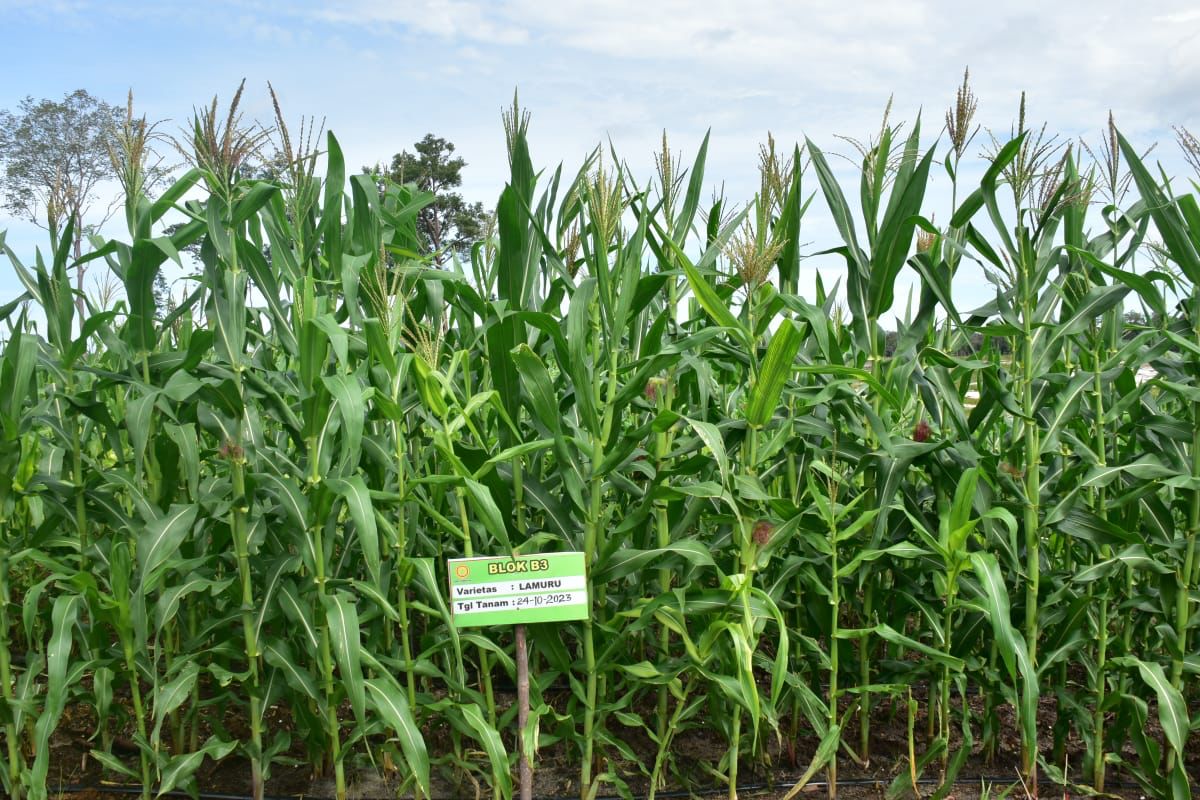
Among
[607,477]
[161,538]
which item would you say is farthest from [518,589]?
[161,538]

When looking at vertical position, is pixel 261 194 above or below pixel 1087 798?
above

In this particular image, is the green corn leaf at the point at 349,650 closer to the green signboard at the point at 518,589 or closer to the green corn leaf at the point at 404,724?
the green corn leaf at the point at 404,724

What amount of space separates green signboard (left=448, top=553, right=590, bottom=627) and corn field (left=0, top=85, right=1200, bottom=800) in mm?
89

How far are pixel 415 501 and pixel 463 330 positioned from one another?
913 mm

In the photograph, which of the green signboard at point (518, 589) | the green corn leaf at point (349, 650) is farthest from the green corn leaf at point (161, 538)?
the green signboard at point (518, 589)

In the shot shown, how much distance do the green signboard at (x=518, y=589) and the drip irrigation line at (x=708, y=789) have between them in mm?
913

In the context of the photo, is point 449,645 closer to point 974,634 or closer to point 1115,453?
point 974,634

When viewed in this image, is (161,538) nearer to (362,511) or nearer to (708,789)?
(362,511)

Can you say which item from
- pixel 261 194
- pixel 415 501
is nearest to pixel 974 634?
pixel 415 501

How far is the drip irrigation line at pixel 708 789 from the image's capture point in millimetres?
3072

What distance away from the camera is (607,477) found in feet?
9.07

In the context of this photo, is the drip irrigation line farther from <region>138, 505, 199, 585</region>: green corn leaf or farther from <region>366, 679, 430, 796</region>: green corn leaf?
<region>138, 505, 199, 585</region>: green corn leaf

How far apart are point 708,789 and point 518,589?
1197 mm

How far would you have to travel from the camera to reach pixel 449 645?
116 inches
